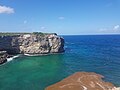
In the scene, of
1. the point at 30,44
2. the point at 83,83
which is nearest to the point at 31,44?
the point at 30,44

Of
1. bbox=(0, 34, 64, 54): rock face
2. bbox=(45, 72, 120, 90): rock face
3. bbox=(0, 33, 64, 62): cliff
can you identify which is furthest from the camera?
bbox=(0, 34, 64, 54): rock face

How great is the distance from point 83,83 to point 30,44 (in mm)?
69829

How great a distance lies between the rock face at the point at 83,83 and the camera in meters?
58.3

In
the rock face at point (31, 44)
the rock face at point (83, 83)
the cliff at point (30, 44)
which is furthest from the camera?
the rock face at point (31, 44)

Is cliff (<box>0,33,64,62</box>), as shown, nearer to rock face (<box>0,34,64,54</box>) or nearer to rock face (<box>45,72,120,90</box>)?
rock face (<box>0,34,64,54</box>)

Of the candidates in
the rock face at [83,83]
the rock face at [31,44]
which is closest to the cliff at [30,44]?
the rock face at [31,44]

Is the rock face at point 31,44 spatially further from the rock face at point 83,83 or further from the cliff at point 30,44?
the rock face at point 83,83

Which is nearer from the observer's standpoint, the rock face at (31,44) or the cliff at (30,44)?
the cliff at (30,44)

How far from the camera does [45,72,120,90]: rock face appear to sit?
191ft

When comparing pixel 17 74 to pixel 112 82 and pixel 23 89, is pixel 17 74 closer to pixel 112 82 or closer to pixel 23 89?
pixel 23 89

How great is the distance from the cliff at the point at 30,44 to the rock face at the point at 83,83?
56143mm

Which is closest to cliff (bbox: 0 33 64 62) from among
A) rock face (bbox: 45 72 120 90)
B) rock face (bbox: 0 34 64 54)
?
rock face (bbox: 0 34 64 54)

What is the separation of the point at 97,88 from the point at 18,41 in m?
Result: 78.1

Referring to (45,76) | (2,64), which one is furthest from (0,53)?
(45,76)
